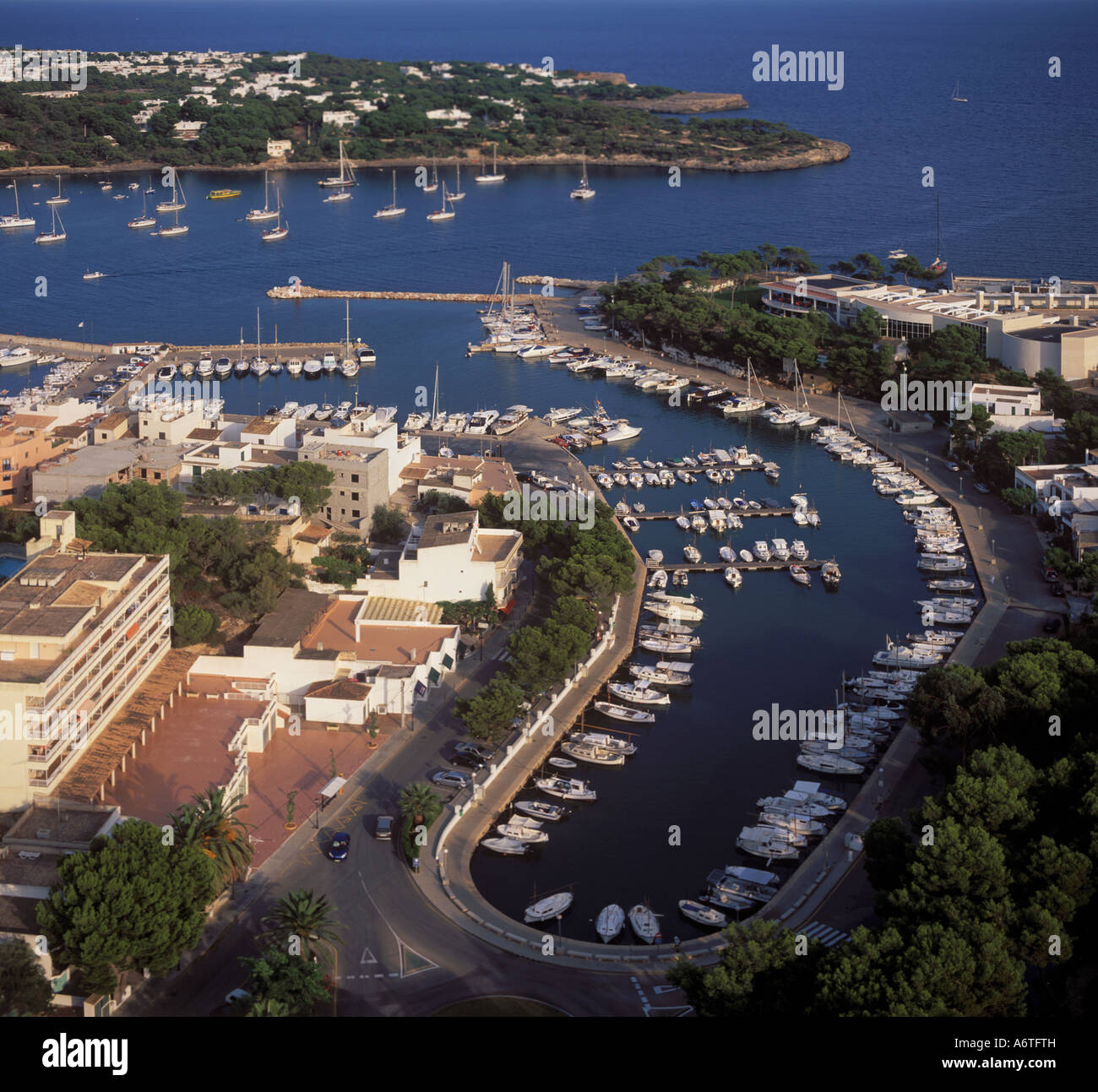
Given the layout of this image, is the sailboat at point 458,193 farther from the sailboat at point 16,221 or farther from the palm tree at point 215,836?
the palm tree at point 215,836

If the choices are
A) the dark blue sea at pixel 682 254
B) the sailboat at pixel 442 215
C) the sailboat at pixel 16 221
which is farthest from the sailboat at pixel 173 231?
the sailboat at pixel 442 215

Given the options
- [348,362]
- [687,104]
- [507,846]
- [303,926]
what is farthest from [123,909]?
[687,104]

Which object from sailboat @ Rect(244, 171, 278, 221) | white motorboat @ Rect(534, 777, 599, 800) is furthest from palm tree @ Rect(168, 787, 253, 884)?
sailboat @ Rect(244, 171, 278, 221)

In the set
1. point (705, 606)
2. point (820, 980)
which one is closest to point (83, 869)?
point (820, 980)

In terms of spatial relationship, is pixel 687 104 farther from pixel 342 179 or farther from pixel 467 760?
pixel 467 760

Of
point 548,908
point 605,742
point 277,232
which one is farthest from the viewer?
point 277,232

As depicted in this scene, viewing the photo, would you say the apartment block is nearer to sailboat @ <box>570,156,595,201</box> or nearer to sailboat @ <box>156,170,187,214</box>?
sailboat @ <box>156,170,187,214</box>
